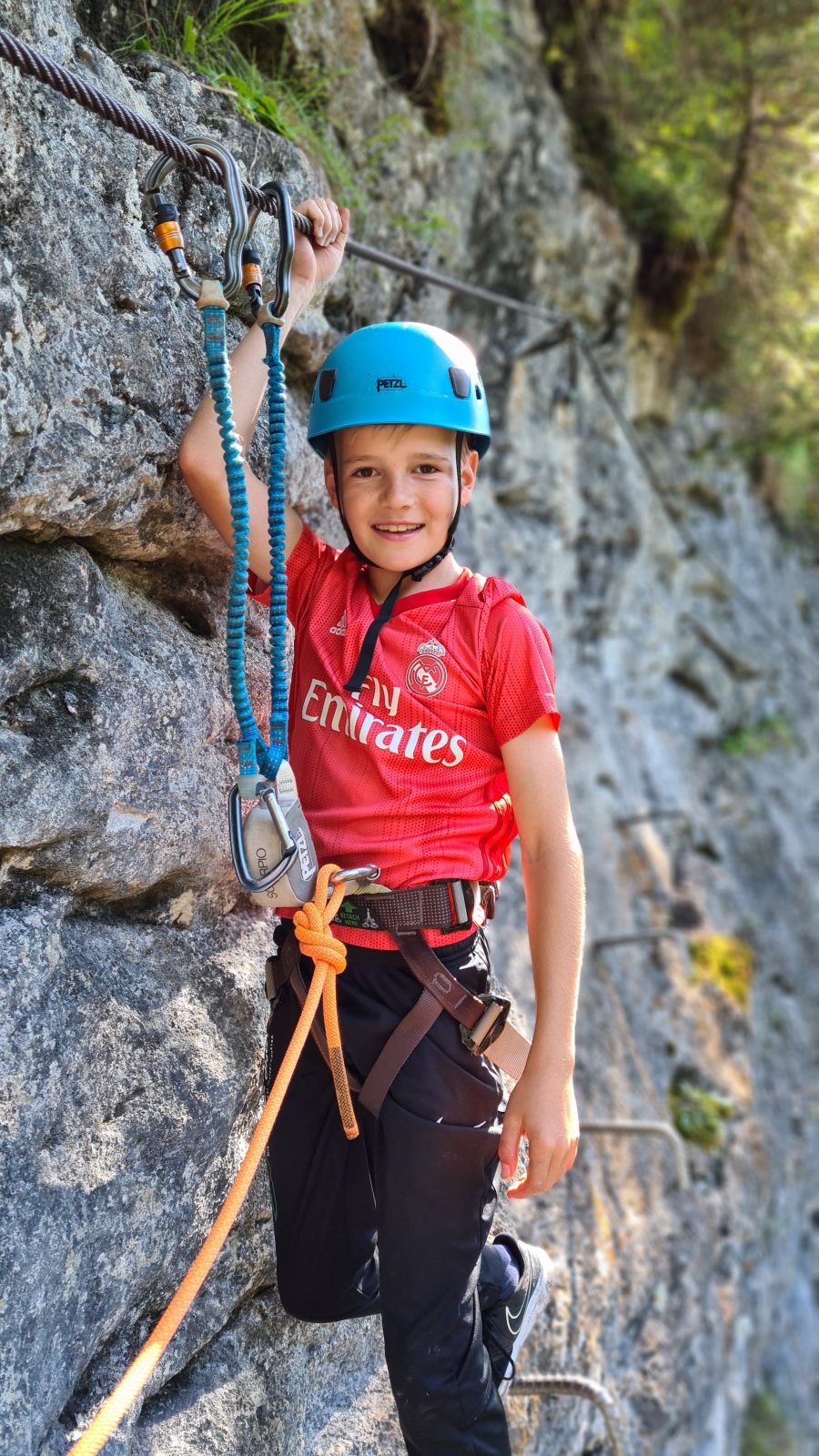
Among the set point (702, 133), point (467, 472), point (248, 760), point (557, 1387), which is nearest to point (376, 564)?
point (467, 472)

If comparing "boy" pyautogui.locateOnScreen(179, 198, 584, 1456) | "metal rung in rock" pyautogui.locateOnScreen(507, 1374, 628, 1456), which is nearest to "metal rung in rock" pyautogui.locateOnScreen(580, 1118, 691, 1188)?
"metal rung in rock" pyautogui.locateOnScreen(507, 1374, 628, 1456)

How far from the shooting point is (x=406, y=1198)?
2160mm

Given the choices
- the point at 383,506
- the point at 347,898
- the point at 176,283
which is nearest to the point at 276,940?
the point at 347,898

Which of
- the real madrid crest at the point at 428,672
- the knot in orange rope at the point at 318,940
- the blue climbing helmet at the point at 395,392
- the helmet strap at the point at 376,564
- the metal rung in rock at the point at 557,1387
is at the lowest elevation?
the metal rung in rock at the point at 557,1387

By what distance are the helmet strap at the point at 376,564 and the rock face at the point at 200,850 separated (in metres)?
0.32

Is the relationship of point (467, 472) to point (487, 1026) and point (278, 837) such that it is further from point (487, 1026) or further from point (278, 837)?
point (487, 1026)

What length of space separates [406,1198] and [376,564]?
1.25m

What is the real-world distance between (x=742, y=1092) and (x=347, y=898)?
4.83 meters

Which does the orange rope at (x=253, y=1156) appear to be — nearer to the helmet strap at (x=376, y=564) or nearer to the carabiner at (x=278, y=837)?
the carabiner at (x=278, y=837)

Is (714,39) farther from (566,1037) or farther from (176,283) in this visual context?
(566,1037)

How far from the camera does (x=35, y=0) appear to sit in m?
2.10

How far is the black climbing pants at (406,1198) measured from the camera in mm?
2152

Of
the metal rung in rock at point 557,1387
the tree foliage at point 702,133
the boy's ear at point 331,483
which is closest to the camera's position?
the boy's ear at point 331,483

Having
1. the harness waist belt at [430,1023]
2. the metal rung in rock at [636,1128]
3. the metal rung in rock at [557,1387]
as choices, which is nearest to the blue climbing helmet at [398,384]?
the harness waist belt at [430,1023]
